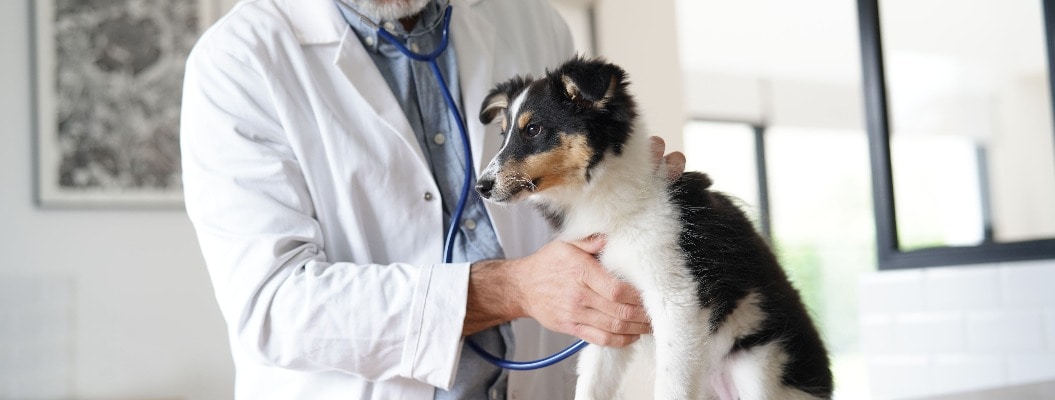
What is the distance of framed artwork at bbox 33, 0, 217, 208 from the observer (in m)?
3.04

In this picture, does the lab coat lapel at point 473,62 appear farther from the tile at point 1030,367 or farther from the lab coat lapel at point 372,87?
the tile at point 1030,367

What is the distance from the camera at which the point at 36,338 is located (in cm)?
298

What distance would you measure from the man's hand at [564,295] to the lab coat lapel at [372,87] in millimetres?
312

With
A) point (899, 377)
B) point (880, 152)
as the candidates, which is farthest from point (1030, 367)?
point (880, 152)

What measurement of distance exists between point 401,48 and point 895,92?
7.76 feet

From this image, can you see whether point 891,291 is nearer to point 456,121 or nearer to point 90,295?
point 456,121

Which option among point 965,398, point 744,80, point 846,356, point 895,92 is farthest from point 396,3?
point 846,356

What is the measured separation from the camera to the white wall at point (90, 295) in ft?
9.73

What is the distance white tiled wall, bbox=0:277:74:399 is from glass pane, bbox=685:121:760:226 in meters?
5.13

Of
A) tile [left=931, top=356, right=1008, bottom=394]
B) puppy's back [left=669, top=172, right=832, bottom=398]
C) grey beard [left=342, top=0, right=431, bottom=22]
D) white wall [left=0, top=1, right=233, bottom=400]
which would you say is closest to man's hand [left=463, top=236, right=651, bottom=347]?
puppy's back [left=669, top=172, right=832, bottom=398]

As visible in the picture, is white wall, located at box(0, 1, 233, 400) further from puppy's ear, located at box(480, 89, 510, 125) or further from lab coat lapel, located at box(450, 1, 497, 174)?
puppy's ear, located at box(480, 89, 510, 125)

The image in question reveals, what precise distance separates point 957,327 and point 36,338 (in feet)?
9.71

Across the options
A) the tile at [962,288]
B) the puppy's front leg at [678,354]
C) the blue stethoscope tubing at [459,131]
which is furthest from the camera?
the tile at [962,288]

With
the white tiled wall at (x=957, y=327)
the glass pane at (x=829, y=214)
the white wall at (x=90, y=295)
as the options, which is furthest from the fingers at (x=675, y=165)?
the glass pane at (x=829, y=214)
